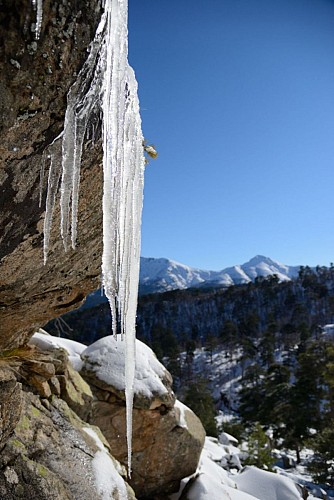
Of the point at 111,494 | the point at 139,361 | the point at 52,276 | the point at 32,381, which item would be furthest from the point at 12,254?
the point at 139,361

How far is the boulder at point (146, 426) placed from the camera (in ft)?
29.7

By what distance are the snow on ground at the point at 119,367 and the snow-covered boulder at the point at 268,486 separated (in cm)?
482

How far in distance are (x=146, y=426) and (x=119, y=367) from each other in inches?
68.5

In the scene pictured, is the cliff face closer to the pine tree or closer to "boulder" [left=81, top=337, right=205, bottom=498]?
"boulder" [left=81, top=337, right=205, bottom=498]

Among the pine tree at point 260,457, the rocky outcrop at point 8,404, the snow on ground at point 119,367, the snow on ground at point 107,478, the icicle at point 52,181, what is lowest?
the pine tree at point 260,457

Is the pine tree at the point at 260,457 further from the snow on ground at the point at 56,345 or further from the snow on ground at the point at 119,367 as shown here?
the snow on ground at the point at 56,345

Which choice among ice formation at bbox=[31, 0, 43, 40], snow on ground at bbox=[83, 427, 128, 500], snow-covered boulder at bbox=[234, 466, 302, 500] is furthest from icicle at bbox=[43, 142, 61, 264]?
snow-covered boulder at bbox=[234, 466, 302, 500]

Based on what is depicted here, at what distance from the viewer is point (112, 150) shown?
2.83 m

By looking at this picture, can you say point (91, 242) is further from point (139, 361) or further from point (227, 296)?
point (227, 296)

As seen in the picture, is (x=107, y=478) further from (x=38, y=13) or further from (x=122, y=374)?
(x=38, y=13)

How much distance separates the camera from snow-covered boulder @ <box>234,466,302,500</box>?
10.4 m

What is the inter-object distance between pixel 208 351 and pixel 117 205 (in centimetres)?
7119

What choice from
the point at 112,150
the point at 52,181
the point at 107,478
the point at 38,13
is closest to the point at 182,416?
the point at 107,478

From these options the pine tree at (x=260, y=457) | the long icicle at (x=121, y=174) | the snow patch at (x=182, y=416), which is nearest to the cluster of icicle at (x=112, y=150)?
the long icicle at (x=121, y=174)
